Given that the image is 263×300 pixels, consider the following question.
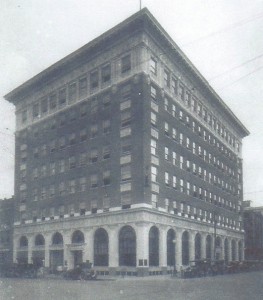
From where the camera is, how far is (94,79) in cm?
5122

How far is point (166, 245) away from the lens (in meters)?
47.8

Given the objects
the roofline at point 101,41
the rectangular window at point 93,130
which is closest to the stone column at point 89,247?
the rectangular window at point 93,130

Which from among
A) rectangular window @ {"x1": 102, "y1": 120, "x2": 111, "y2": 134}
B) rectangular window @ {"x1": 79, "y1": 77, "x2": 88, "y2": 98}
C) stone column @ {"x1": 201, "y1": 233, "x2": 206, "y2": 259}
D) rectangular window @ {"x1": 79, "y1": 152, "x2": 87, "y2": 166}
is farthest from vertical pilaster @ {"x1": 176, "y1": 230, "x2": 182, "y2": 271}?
rectangular window @ {"x1": 79, "y1": 77, "x2": 88, "y2": 98}

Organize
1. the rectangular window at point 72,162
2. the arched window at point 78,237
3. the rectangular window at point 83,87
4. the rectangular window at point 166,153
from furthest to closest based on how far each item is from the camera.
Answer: the rectangular window at point 72,162 < the rectangular window at point 83,87 < the arched window at point 78,237 < the rectangular window at point 166,153

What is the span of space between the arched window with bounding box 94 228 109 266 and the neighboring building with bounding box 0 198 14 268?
18891 millimetres

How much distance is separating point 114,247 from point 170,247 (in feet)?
24.9

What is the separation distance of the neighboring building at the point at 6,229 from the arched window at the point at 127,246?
75.5ft

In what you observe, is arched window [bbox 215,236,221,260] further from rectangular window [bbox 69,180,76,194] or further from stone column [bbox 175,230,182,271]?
rectangular window [bbox 69,180,76,194]

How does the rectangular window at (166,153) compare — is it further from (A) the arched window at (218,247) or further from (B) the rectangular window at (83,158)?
(A) the arched window at (218,247)

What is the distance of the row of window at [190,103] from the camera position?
168ft

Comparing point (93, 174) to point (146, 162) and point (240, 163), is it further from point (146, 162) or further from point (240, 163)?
point (240, 163)

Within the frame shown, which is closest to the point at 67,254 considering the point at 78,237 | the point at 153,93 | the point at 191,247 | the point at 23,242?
the point at 78,237

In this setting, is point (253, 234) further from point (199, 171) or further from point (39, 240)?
point (39, 240)

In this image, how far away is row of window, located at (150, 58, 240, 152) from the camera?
51.1 m
